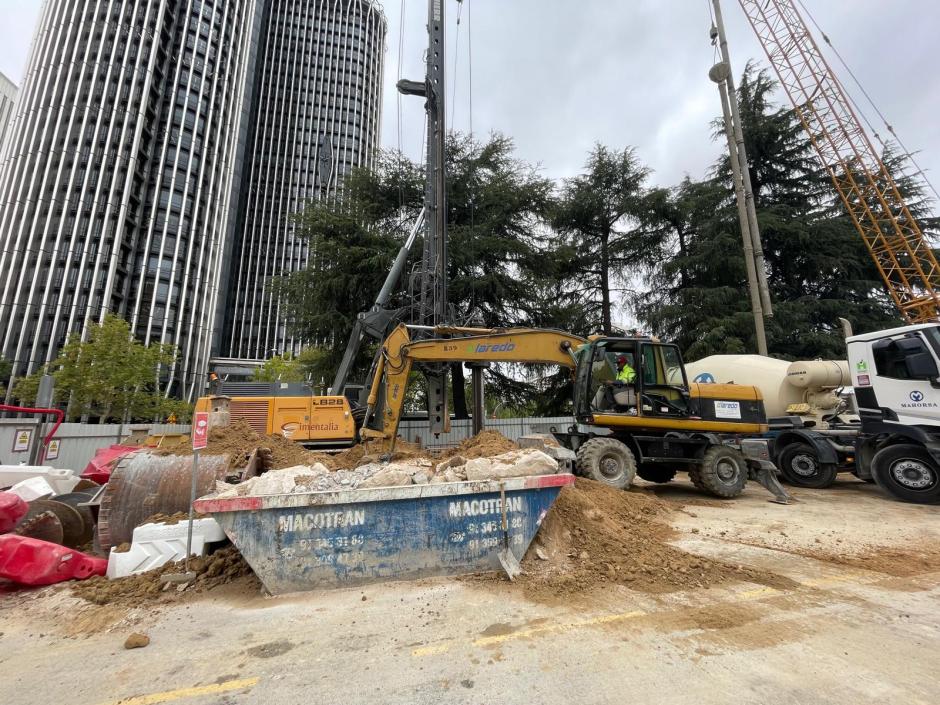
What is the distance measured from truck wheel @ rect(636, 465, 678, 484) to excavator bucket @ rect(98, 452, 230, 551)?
859 cm

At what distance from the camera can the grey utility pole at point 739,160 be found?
58.1 ft

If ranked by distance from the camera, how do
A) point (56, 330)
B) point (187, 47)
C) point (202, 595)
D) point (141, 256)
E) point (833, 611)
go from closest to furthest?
1. point (833, 611)
2. point (202, 595)
3. point (56, 330)
4. point (141, 256)
5. point (187, 47)

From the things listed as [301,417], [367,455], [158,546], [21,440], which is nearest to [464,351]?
[367,455]

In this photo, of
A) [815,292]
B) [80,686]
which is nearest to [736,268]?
[815,292]

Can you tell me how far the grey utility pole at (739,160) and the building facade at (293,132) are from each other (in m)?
57.6

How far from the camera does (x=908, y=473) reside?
26.6ft

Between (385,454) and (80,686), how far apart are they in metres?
6.42

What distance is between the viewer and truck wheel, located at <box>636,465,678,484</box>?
10156 mm

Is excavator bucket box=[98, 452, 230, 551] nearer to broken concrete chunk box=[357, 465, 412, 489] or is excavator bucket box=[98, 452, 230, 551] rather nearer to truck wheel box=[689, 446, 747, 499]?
broken concrete chunk box=[357, 465, 412, 489]

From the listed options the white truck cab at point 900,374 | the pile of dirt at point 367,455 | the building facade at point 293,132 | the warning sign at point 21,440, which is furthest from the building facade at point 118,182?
the white truck cab at point 900,374

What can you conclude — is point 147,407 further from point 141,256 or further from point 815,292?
point 815,292

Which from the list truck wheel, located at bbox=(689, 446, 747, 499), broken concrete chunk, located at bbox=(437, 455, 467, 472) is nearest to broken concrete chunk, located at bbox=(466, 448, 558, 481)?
broken concrete chunk, located at bbox=(437, 455, 467, 472)

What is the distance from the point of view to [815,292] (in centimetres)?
2297

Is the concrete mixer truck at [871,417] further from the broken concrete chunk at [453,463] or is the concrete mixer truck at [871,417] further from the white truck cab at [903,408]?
the broken concrete chunk at [453,463]
